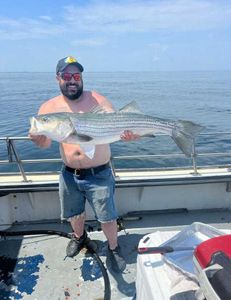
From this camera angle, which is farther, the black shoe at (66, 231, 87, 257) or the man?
the black shoe at (66, 231, 87, 257)

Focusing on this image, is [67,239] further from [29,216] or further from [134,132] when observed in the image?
[134,132]

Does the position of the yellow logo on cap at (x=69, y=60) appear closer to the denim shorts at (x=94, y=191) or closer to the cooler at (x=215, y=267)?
the denim shorts at (x=94, y=191)

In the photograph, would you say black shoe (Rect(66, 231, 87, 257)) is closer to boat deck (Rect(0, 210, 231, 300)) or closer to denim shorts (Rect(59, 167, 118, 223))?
boat deck (Rect(0, 210, 231, 300))

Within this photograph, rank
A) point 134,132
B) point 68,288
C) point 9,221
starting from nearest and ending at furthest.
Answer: point 134,132
point 68,288
point 9,221

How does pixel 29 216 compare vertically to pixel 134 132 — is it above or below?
below

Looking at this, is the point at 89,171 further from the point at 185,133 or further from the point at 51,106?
the point at 185,133

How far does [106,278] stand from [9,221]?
6.54 feet

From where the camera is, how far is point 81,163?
13.1 feet

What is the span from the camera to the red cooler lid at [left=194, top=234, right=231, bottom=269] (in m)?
2.10

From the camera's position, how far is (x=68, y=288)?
3943 millimetres

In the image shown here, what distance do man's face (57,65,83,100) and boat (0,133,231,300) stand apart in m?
1.12

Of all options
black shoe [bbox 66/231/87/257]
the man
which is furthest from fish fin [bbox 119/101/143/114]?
black shoe [bbox 66/231/87/257]

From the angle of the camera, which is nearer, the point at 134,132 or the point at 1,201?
the point at 134,132

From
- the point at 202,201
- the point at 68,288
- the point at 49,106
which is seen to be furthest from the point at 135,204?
the point at 49,106
